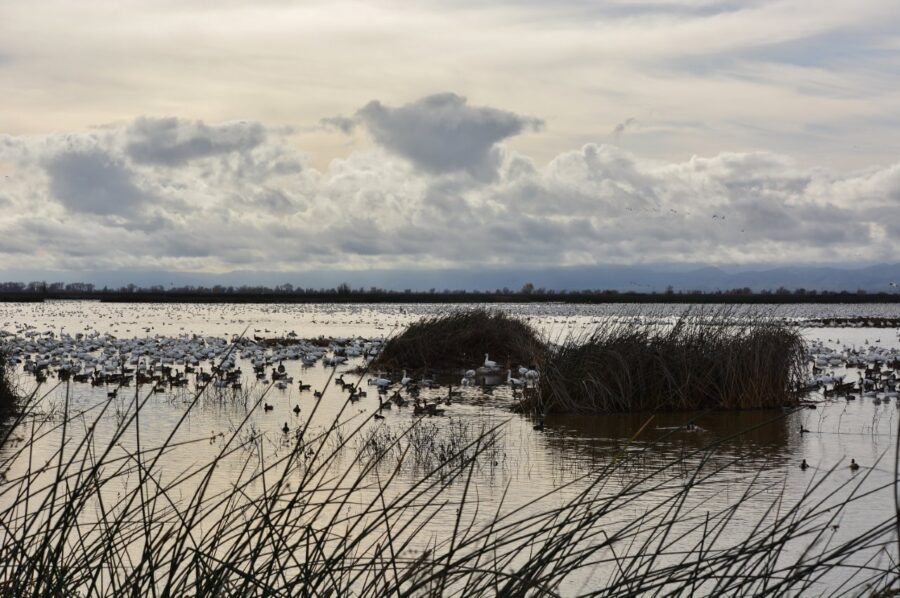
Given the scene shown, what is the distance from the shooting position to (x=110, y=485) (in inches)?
360

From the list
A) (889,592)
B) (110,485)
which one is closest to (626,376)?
(110,485)

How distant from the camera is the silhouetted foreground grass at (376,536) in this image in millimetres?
3111

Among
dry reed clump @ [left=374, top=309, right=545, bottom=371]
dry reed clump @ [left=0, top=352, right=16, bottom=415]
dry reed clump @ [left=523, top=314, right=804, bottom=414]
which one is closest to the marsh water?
dry reed clump @ [left=523, top=314, right=804, bottom=414]

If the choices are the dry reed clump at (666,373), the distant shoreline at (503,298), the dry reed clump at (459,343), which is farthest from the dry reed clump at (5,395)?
the distant shoreline at (503,298)

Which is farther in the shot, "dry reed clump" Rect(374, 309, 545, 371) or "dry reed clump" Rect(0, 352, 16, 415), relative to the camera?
"dry reed clump" Rect(374, 309, 545, 371)

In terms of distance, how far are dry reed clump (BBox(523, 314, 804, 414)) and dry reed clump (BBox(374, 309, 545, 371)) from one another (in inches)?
267

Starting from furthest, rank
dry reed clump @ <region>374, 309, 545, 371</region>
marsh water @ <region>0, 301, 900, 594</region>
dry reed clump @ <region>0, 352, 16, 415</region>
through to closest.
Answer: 1. dry reed clump @ <region>374, 309, 545, 371</region>
2. dry reed clump @ <region>0, 352, 16, 415</region>
3. marsh water @ <region>0, 301, 900, 594</region>

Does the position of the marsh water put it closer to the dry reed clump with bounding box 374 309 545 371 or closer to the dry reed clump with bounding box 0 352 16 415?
the dry reed clump with bounding box 0 352 16 415

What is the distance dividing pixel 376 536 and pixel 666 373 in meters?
8.68

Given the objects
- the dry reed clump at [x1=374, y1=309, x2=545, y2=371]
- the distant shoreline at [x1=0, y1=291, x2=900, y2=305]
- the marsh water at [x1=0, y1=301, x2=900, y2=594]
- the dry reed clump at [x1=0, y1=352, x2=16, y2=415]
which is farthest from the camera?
the distant shoreline at [x1=0, y1=291, x2=900, y2=305]

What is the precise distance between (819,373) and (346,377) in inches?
377

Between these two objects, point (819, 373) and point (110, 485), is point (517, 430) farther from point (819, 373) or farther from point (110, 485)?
point (819, 373)

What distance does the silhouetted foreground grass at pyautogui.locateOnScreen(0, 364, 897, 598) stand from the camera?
311 cm

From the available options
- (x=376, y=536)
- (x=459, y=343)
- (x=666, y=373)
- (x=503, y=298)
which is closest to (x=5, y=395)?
(x=376, y=536)
